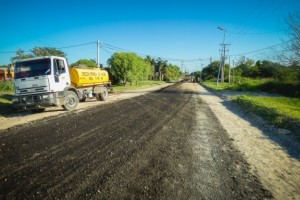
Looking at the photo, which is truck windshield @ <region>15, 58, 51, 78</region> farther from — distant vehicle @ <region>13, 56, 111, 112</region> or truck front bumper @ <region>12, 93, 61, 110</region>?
truck front bumper @ <region>12, 93, 61, 110</region>

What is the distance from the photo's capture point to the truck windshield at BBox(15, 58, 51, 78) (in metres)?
11.3

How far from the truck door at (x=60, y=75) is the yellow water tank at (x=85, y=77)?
68.5 inches

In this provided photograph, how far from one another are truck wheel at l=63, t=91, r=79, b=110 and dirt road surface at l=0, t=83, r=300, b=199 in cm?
433

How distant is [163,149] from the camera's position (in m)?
5.98

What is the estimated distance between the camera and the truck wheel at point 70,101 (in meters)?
12.6

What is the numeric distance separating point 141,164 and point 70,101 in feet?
31.4

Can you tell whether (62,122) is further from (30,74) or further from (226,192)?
(226,192)

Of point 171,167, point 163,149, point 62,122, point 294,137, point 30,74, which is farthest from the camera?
point 30,74

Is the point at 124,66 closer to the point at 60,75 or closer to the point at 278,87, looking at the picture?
the point at 278,87

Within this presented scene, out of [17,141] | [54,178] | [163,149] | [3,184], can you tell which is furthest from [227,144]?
[17,141]

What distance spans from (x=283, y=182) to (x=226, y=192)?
4.64ft

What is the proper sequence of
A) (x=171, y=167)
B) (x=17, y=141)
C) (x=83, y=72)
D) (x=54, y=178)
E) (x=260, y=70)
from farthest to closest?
(x=260, y=70), (x=83, y=72), (x=17, y=141), (x=171, y=167), (x=54, y=178)

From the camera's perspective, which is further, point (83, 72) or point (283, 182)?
point (83, 72)

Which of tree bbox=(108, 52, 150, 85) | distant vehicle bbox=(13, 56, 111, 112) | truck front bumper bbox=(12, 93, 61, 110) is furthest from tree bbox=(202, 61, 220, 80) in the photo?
truck front bumper bbox=(12, 93, 61, 110)
